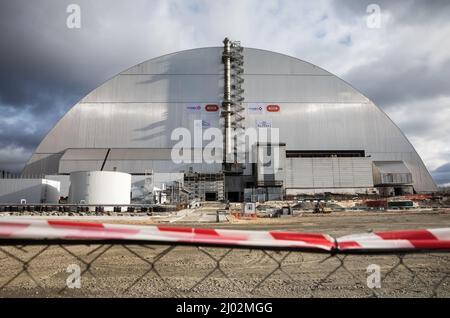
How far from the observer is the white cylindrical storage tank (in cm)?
3067

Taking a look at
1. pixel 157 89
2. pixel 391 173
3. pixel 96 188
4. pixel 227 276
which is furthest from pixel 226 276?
pixel 391 173

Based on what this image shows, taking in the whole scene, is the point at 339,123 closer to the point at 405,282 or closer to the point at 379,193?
the point at 379,193

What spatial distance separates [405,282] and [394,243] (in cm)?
204

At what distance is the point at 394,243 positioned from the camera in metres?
2.71

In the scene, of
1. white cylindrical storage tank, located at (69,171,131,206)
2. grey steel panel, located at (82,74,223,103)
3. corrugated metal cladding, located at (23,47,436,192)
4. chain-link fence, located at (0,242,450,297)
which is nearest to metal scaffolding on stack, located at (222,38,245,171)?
corrugated metal cladding, located at (23,47,436,192)

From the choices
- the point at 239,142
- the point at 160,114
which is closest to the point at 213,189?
the point at 239,142

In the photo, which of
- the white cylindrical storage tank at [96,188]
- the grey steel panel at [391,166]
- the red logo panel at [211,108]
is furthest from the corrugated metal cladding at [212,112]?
the white cylindrical storage tank at [96,188]

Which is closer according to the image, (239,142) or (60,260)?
(60,260)

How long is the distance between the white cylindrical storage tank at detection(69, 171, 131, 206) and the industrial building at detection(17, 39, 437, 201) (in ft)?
39.9

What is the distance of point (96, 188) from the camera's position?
30.7m

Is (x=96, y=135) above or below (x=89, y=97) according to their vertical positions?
below

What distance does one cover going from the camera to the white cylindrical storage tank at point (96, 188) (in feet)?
101

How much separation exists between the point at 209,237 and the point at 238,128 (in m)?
46.4

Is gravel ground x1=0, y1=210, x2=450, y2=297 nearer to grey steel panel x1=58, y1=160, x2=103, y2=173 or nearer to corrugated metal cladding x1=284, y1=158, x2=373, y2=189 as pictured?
corrugated metal cladding x1=284, y1=158, x2=373, y2=189
